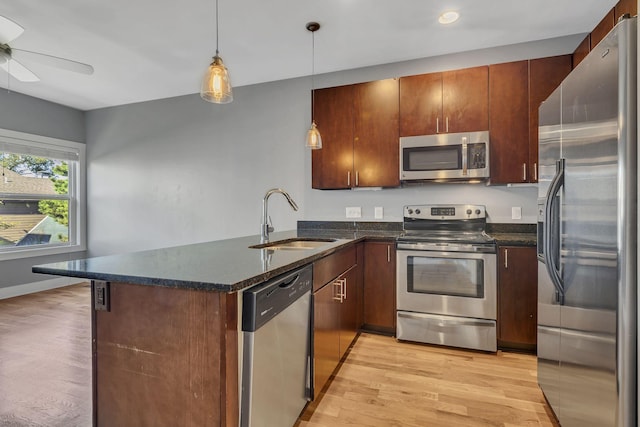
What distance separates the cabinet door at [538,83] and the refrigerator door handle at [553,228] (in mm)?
1325

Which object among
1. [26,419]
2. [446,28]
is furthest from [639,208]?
[26,419]

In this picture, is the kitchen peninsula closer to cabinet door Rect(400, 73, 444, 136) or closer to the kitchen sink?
the kitchen sink

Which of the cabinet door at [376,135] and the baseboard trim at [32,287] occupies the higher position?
the cabinet door at [376,135]

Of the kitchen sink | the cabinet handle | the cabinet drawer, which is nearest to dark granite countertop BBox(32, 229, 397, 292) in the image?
the cabinet drawer

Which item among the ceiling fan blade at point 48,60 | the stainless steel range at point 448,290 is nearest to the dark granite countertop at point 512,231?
the stainless steel range at point 448,290

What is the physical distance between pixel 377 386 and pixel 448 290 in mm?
980

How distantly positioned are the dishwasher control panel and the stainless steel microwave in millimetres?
1735

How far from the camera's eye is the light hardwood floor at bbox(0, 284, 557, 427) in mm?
1770

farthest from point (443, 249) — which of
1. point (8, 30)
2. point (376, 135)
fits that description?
point (8, 30)

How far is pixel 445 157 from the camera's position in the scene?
285 cm

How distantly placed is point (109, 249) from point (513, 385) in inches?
206

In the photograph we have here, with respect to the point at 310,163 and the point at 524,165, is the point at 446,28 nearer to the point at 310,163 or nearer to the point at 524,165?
the point at 524,165

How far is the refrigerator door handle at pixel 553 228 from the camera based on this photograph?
4.87 feet

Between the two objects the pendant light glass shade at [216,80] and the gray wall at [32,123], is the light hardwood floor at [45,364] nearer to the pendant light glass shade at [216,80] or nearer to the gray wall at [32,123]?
the gray wall at [32,123]
